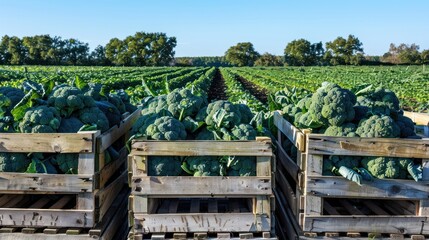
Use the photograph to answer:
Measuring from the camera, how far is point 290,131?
394cm

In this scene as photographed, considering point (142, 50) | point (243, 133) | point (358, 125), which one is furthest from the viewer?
point (142, 50)

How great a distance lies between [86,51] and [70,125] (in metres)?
97.8

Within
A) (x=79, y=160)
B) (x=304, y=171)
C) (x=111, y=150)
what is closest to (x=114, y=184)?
(x=111, y=150)

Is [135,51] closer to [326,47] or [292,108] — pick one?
[326,47]

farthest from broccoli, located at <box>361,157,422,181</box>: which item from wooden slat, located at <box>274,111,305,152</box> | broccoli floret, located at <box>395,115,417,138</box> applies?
wooden slat, located at <box>274,111,305,152</box>

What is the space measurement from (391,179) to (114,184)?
8.82ft

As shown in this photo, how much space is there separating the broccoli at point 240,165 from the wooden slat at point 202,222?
14.2 inches

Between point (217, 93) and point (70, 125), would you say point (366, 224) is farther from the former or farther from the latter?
point (217, 93)

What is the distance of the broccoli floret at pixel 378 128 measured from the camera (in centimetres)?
345

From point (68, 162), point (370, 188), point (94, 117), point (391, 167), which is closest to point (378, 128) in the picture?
point (391, 167)

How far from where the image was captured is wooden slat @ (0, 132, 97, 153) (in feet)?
10.8

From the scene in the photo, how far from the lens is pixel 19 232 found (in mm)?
3336

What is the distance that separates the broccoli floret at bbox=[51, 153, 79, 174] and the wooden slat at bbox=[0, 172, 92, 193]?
0.11 m

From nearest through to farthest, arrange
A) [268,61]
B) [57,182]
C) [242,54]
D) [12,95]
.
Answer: [57,182] → [12,95] → [268,61] → [242,54]
